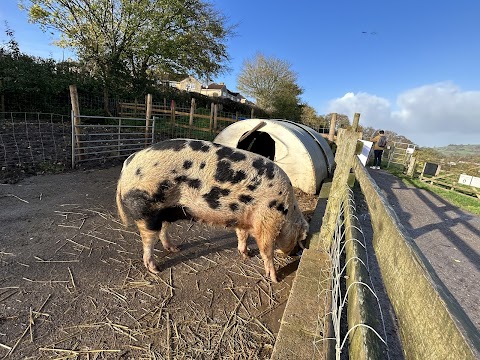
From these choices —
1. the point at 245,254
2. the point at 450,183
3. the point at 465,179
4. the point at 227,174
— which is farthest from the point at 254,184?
the point at 450,183

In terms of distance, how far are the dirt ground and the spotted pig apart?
1.39ft

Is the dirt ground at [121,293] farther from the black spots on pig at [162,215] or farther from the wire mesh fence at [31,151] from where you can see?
the wire mesh fence at [31,151]

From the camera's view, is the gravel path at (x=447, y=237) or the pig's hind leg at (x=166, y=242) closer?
the pig's hind leg at (x=166, y=242)

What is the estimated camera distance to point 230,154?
3.38 metres

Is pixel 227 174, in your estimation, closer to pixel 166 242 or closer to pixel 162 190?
pixel 162 190

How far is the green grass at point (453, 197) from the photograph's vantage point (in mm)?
10462

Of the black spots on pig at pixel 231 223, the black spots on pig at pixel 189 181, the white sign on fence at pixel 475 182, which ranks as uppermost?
the black spots on pig at pixel 189 181

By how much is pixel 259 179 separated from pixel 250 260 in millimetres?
1326

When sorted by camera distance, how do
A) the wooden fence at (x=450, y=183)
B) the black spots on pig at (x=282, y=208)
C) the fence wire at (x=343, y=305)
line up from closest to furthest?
the fence wire at (x=343, y=305), the black spots on pig at (x=282, y=208), the wooden fence at (x=450, y=183)

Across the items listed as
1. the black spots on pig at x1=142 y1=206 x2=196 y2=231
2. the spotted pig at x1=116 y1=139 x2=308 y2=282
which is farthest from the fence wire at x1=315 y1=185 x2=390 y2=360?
the black spots on pig at x1=142 y1=206 x2=196 y2=231

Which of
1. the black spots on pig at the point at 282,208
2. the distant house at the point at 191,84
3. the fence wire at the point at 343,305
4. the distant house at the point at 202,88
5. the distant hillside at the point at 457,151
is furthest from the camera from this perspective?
the distant house at the point at 191,84

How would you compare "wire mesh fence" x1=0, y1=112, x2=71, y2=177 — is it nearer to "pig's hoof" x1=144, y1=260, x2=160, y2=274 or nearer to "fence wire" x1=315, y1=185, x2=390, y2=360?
"pig's hoof" x1=144, y1=260, x2=160, y2=274

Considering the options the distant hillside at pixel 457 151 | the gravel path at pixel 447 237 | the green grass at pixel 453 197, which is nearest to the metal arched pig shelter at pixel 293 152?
the gravel path at pixel 447 237

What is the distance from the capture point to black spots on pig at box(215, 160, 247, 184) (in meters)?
3.26
